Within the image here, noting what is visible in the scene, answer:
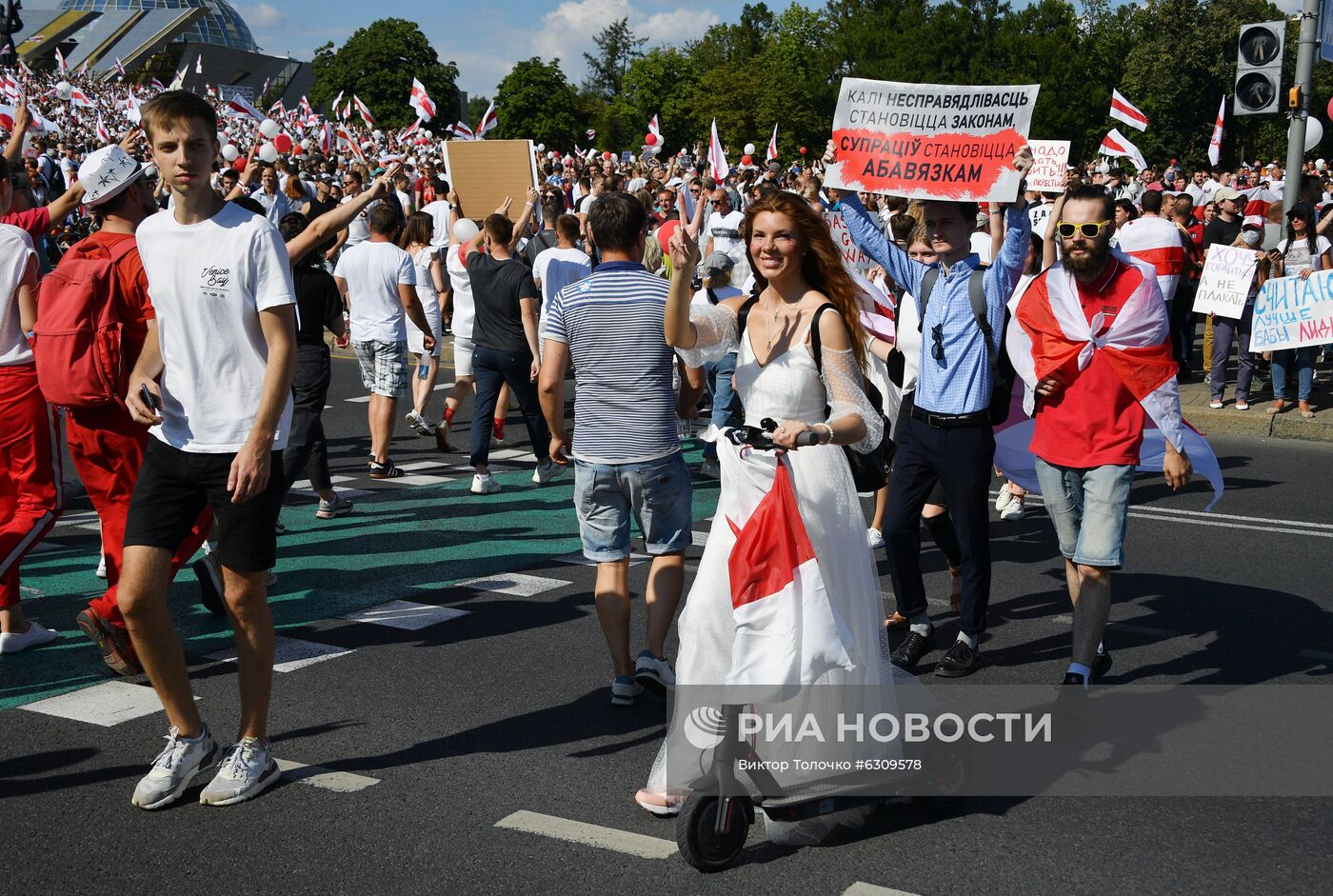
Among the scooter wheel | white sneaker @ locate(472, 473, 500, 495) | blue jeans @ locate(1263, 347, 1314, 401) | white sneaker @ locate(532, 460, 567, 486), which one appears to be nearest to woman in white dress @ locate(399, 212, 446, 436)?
white sneaker @ locate(532, 460, 567, 486)

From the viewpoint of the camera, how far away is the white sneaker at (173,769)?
4.09 metres

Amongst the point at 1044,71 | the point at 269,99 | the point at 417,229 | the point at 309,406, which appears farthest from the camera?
the point at 269,99

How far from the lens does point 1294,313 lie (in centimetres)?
1113

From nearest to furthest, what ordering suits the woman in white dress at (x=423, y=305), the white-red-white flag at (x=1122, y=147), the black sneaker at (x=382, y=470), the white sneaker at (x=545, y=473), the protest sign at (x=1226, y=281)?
the white sneaker at (x=545, y=473) → the black sneaker at (x=382, y=470) → the woman in white dress at (x=423, y=305) → the protest sign at (x=1226, y=281) → the white-red-white flag at (x=1122, y=147)

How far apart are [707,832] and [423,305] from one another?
834 cm

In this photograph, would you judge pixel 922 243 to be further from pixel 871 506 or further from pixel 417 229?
pixel 417 229

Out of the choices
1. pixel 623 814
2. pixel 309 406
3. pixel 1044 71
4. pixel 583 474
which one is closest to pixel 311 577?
pixel 309 406

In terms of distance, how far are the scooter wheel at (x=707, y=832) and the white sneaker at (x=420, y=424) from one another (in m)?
8.22

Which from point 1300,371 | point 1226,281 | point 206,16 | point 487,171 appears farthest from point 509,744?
point 206,16

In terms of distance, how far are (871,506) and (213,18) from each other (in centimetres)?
15961

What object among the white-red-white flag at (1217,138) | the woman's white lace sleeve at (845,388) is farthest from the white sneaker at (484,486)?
the white-red-white flag at (1217,138)

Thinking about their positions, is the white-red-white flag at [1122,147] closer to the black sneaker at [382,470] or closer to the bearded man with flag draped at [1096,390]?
the black sneaker at [382,470]

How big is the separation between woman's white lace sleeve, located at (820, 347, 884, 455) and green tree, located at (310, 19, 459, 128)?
103m

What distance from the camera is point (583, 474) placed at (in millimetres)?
5070
